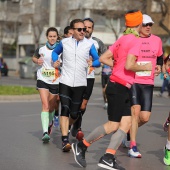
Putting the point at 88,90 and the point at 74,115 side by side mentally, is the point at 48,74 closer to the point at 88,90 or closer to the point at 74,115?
the point at 88,90

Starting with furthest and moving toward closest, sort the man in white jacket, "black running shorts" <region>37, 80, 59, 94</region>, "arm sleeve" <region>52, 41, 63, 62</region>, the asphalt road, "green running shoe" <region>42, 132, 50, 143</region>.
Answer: "black running shorts" <region>37, 80, 59, 94</region>
"green running shoe" <region>42, 132, 50, 143</region>
"arm sleeve" <region>52, 41, 63, 62</region>
the man in white jacket
the asphalt road

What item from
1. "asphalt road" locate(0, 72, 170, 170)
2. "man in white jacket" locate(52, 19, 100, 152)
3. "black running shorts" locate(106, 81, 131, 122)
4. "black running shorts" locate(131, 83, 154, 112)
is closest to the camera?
"black running shorts" locate(106, 81, 131, 122)

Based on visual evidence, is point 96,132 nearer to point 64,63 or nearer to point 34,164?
point 34,164

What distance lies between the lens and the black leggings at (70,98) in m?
8.80

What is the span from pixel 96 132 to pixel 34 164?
0.98 m

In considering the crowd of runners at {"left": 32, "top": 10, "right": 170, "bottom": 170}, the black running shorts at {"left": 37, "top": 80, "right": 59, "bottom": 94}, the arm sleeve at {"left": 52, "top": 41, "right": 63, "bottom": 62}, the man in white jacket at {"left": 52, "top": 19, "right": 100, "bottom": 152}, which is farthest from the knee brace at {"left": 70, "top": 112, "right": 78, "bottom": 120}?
the black running shorts at {"left": 37, "top": 80, "right": 59, "bottom": 94}

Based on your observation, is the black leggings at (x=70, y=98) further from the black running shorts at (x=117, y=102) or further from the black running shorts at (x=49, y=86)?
the black running shorts at (x=117, y=102)

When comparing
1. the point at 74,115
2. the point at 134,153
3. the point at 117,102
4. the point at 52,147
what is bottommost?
the point at 52,147

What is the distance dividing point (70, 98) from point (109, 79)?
1488 mm

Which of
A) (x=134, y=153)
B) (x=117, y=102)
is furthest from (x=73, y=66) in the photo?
(x=117, y=102)

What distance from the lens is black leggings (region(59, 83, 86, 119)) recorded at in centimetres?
880

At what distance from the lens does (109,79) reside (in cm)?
748

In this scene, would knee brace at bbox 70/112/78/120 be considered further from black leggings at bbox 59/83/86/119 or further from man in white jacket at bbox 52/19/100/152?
man in white jacket at bbox 52/19/100/152

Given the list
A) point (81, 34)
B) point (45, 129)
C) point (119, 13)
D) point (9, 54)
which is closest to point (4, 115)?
point (45, 129)
